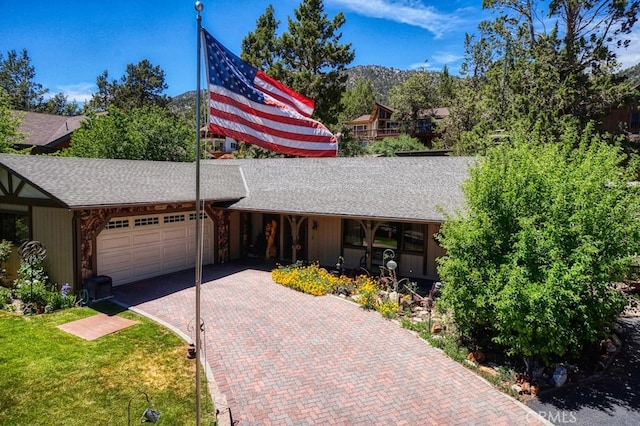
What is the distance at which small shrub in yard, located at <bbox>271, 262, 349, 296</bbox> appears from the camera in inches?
509

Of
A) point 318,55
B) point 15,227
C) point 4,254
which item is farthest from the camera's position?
point 318,55

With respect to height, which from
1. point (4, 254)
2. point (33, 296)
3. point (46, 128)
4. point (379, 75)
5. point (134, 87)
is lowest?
point (33, 296)

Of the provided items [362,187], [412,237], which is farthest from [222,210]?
[412,237]

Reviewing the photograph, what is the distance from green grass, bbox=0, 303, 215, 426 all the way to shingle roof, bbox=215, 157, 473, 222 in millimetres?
7279

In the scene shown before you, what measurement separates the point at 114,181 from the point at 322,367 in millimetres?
9888

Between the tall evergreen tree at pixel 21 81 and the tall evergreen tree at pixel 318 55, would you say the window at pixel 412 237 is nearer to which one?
the tall evergreen tree at pixel 318 55

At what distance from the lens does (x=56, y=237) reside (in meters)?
11.8

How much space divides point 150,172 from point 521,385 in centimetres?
1445

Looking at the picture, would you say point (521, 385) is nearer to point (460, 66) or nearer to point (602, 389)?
point (602, 389)

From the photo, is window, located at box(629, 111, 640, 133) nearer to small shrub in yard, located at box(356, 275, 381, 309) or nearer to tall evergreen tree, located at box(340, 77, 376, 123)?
small shrub in yard, located at box(356, 275, 381, 309)

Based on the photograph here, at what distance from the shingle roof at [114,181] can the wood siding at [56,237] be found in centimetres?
87

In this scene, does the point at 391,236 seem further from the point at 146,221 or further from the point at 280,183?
the point at 146,221

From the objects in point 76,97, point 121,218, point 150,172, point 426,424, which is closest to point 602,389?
point 426,424

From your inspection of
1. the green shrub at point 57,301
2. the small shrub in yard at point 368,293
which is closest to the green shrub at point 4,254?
the green shrub at point 57,301
